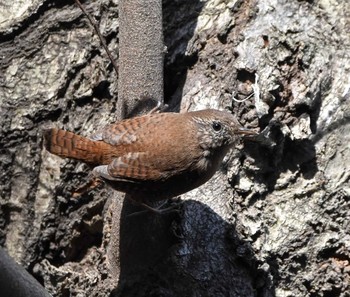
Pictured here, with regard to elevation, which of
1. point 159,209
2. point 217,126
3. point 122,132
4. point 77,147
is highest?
point 217,126

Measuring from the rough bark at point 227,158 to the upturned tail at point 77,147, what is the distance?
6.4 inches

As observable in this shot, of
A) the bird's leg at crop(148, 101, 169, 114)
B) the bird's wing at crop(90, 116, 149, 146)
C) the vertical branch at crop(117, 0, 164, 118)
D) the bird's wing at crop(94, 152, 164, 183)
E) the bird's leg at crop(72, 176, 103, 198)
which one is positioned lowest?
the bird's leg at crop(72, 176, 103, 198)

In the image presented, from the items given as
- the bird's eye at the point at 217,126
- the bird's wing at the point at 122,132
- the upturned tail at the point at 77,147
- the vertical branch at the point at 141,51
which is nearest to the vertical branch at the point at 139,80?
the vertical branch at the point at 141,51

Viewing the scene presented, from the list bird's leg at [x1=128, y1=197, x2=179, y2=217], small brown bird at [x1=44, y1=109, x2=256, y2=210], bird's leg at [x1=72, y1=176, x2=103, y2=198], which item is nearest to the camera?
bird's leg at [x1=128, y1=197, x2=179, y2=217]

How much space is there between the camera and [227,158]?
353 cm

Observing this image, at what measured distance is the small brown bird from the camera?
3240 mm

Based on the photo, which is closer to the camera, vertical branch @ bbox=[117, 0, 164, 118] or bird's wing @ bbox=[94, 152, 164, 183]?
vertical branch @ bbox=[117, 0, 164, 118]

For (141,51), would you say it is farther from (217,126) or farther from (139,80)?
(217,126)

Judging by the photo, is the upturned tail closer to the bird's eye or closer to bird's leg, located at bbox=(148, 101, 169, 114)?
bird's leg, located at bbox=(148, 101, 169, 114)

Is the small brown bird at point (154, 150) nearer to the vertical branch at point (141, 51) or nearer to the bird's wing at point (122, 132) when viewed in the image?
the bird's wing at point (122, 132)

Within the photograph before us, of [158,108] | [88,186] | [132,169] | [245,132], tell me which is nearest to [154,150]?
[132,169]

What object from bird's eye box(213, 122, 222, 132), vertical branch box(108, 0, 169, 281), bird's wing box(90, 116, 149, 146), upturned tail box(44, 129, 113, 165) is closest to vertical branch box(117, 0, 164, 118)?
vertical branch box(108, 0, 169, 281)

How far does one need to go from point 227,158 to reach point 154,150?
387 millimetres

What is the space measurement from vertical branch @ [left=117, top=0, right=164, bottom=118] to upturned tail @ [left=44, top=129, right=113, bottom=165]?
1.01 ft
